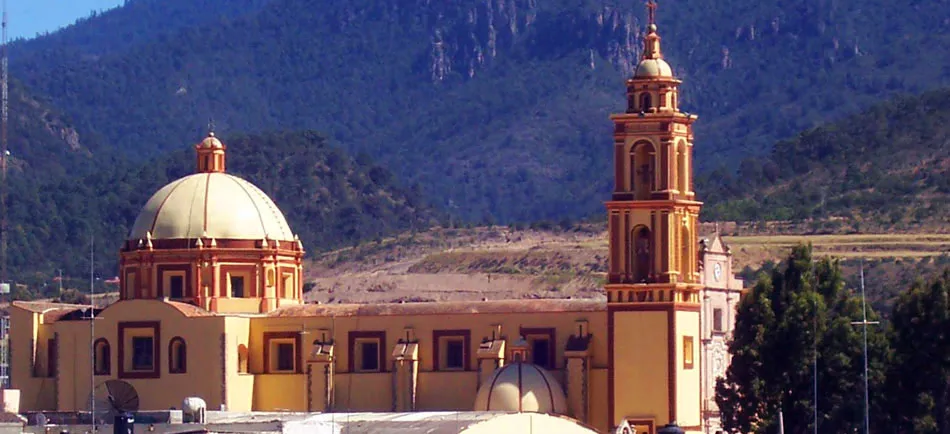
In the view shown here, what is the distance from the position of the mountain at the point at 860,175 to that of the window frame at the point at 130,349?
55.8 metres

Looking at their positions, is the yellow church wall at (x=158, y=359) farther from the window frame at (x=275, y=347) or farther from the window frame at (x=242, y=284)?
the window frame at (x=242, y=284)

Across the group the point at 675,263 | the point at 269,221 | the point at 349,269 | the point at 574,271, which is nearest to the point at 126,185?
the point at 349,269

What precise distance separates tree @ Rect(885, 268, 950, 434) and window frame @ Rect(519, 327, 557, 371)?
1171cm

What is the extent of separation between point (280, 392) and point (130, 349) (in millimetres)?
5439

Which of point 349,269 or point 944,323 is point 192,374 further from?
point 349,269

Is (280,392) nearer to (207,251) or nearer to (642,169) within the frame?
(207,251)

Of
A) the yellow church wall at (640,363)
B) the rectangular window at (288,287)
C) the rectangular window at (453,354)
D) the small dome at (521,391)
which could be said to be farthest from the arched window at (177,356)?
the yellow church wall at (640,363)

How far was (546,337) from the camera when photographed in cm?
10312

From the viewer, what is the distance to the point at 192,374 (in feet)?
347

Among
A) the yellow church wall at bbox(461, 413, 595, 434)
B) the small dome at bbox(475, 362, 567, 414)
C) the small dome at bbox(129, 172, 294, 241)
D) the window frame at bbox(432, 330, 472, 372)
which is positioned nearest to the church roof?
the window frame at bbox(432, 330, 472, 372)

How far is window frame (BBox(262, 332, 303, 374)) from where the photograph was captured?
107m

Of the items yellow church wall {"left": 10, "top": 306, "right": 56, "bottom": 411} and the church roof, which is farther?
yellow church wall {"left": 10, "top": 306, "right": 56, "bottom": 411}

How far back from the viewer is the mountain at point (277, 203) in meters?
189

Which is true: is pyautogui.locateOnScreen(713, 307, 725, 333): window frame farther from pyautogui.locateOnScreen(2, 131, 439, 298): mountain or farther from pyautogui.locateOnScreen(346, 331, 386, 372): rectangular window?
pyautogui.locateOnScreen(2, 131, 439, 298): mountain
